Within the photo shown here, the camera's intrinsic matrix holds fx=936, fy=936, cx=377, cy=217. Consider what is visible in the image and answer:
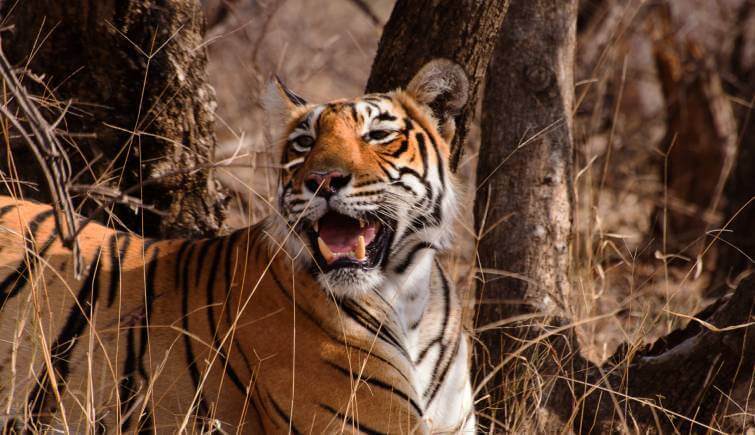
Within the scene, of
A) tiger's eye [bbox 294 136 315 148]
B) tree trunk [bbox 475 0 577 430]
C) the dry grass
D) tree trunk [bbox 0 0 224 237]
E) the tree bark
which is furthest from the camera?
the dry grass

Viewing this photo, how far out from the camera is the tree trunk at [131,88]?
390 centimetres

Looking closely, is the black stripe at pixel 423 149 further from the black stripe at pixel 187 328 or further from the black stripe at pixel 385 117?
the black stripe at pixel 187 328

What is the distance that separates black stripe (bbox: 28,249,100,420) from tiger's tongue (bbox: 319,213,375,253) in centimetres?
85

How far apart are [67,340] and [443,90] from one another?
165 cm

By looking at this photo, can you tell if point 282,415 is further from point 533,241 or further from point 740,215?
point 740,215

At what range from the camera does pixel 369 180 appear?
3078mm

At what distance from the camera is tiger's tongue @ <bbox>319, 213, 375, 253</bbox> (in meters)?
3.12

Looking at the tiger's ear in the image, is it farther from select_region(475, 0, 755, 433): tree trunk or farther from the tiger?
select_region(475, 0, 755, 433): tree trunk

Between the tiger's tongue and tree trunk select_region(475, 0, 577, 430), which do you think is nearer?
the tiger's tongue

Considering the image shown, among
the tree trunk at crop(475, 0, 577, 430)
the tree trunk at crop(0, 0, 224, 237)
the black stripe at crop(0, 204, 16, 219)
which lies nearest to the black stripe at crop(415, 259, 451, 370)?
the tree trunk at crop(475, 0, 577, 430)

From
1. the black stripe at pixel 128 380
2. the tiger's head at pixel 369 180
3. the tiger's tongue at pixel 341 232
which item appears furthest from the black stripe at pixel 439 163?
the black stripe at pixel 128 380

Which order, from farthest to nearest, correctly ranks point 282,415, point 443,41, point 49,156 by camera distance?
point 443,41, point 282,415, point 49,156

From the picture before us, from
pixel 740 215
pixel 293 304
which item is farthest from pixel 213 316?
pixel 740 215

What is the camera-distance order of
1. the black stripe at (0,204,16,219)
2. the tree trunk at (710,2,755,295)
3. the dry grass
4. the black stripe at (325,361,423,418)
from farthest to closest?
the tree trunk at (710,2,755,295) → the dry grass → the black stripe at (0,204,16,219) → the black stripe at (325,361,423,418)
